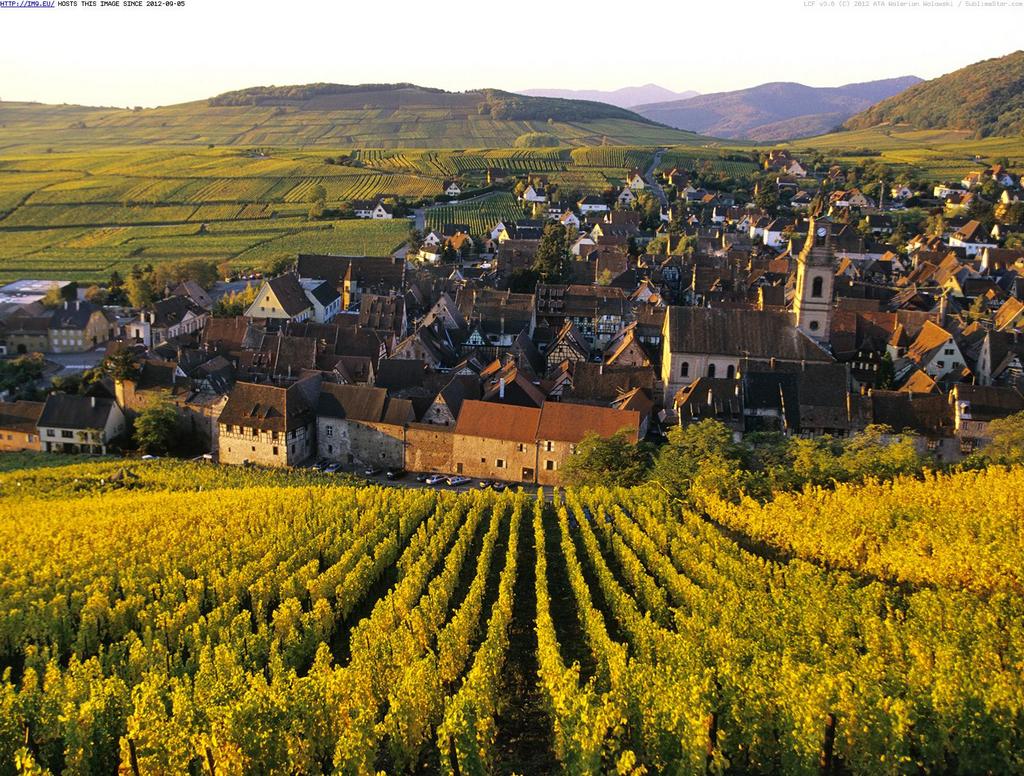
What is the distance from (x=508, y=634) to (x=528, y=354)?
143ft

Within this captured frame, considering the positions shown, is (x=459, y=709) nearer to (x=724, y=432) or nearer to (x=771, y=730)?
(x=771, y=730)

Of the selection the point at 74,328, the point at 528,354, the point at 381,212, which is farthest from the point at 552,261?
the point at 381,212

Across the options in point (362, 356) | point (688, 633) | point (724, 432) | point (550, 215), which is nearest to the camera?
point (688, 633)

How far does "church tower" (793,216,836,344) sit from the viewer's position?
62906mm

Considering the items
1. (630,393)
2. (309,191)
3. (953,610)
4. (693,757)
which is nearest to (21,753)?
(693,757)

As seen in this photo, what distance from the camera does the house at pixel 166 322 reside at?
3223 inches

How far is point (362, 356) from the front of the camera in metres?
66.7

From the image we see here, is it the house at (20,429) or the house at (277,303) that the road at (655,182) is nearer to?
the house at (277,303)

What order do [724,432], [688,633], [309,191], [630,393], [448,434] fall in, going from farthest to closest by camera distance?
[309,191], [630,393], [448,434], [724,432], [688,633]

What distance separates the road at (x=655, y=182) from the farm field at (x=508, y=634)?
116 meters

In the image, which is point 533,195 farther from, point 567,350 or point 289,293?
point 567,350

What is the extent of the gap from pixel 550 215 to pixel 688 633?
392 ft

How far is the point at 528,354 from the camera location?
71.4m

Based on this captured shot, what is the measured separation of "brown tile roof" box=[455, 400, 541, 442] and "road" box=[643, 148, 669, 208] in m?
101
